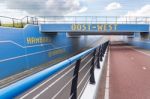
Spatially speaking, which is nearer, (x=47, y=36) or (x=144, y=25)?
(x=47, y=36)

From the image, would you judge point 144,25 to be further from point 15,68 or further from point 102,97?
point 102,97

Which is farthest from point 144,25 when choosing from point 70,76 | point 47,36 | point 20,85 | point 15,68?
point 20,85

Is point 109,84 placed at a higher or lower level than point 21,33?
lower


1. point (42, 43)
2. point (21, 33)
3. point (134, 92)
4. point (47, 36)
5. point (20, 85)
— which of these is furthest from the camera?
point (47, 36)

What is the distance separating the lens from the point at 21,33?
2372cm

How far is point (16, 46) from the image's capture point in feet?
71.3

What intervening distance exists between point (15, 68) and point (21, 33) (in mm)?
4268

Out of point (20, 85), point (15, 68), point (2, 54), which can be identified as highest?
point (20, 85)

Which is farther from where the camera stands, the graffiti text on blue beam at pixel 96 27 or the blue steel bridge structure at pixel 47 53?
the graffiti text on blue beam at pixel 96 27

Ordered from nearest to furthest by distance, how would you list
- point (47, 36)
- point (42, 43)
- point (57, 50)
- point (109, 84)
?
point (109, 84) → point (42, 43) → point (47, 36) → point (57, 50)

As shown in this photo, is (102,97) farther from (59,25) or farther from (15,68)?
(59,25)

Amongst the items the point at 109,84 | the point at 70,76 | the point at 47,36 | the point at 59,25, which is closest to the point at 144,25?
the point at 59,25

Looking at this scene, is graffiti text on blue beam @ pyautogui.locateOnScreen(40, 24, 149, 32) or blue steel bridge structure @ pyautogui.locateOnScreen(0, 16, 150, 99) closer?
blue steel bridge structure @ pyautogui.locateOnScreen(0, 16, 150, 99)

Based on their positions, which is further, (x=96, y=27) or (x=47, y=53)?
(x=96, y=27)
